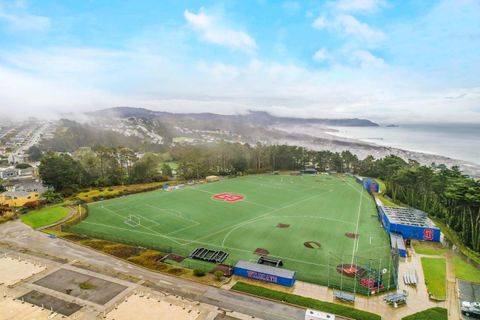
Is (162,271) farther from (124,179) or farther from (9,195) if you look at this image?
(124,179)

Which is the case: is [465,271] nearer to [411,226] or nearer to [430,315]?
[411,226]

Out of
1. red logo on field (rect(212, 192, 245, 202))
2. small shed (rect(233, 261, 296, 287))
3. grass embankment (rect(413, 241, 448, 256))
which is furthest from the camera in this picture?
red logo on field (rect(212, 192, 245, 202))

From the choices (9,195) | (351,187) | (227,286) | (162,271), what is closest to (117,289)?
(162,271)

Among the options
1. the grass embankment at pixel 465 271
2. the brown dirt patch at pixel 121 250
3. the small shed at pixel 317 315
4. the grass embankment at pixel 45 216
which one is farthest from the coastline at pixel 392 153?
the grass embankment at pixel 45 216

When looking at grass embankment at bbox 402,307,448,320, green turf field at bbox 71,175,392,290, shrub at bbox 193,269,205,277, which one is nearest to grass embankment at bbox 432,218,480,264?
green turf field at bbox 71,175,392,290

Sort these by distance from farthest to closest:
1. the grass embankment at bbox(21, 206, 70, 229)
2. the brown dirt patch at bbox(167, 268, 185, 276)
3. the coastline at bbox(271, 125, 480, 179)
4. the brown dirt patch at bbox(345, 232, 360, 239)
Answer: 1. the coastline at bbox(271, 125, 480, 179)
2. the grass embankment at bbox(21, 206, 70, 229)
3. the brown dirt patch at bbox(345, 232, 360, 239)
4. the brown dirt patch at bbox(167, 268, 185, 276)

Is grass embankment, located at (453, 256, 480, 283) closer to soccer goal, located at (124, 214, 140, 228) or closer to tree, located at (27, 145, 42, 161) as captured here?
soccer goal, located at (124, 214, 140, 228)
